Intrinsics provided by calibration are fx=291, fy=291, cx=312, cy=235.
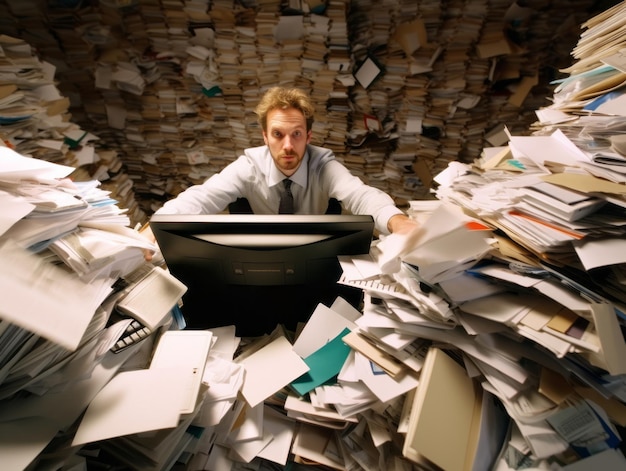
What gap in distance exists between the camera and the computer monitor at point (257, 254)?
74cm

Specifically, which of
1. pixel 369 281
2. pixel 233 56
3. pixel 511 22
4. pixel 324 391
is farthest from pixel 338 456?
pixel 511 22

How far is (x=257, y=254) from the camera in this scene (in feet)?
2.44

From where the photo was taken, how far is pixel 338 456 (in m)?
0.90

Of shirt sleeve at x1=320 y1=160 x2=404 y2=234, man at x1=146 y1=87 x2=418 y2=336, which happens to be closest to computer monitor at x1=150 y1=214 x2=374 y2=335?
man at x1=146 y1=87 x2=418 y2=336

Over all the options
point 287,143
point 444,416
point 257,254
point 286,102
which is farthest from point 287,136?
point 444,416

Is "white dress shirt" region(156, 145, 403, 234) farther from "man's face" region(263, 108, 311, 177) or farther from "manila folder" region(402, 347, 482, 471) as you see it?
"manila folder" region(402, 347, 482, 471)

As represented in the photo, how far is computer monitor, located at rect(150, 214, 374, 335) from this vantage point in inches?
29.0

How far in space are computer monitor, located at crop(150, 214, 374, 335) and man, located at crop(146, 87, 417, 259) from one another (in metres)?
0.54

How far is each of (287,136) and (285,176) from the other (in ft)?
0.70

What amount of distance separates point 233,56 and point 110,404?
2478 mm

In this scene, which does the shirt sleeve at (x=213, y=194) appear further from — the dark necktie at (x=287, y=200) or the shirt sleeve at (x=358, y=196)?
the shirt sleeve at (x=358, y=196)

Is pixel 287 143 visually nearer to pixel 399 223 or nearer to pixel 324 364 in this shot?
pixel 399 223

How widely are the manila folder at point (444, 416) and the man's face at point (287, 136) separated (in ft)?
3.74

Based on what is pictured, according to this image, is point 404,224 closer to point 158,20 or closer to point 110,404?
point 110,404
